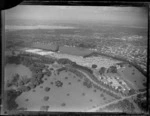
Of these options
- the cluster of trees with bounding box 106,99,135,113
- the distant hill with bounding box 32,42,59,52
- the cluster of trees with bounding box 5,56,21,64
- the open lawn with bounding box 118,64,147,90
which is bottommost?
the cluster of trees with bounding box 106,99,135,113

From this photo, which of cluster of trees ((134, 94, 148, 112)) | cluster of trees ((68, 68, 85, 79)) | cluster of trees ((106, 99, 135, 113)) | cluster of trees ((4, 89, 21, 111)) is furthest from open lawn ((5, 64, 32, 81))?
cluster of trees ((134, 94, 148, 112))

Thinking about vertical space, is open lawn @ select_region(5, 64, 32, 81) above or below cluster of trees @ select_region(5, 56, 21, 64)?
below

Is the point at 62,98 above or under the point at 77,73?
under

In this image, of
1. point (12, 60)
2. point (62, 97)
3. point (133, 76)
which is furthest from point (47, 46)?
point (133, 76)

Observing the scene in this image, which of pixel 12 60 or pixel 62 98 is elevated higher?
pixel 12 60

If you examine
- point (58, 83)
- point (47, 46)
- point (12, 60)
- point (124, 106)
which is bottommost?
point (124, 106)

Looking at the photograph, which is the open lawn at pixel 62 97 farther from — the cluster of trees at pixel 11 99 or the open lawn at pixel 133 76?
the open lawn at pixel 133 76

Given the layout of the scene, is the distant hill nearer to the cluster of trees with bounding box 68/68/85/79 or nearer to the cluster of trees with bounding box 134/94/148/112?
the cluster of trees with bounding box 68/68/85/79

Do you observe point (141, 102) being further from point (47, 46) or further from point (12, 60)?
point (12, 60)

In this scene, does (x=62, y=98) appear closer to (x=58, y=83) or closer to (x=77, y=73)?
(x=58, y=83)

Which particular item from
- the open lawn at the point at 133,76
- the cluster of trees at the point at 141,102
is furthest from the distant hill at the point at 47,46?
the cluster of trees at the point at 141,102

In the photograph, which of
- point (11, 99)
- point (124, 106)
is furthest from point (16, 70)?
point (124, 106)
